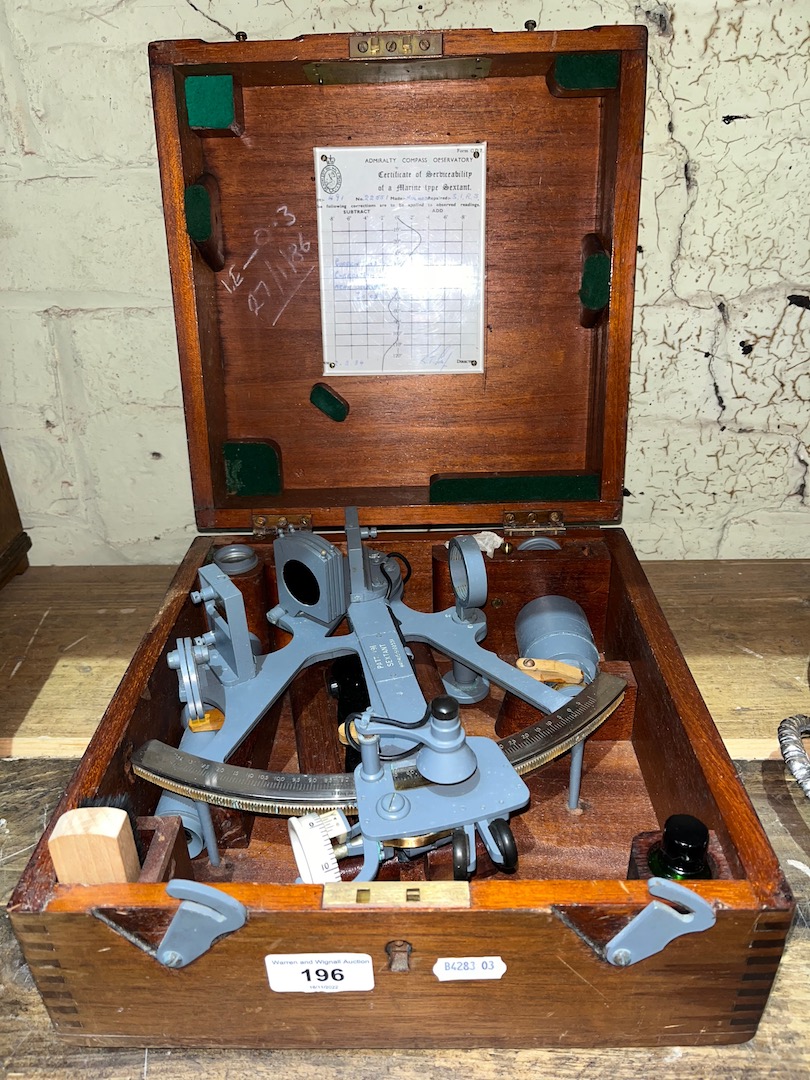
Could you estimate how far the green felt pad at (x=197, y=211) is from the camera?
4.04 feet

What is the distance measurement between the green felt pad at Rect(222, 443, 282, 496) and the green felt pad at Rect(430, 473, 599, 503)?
268mm

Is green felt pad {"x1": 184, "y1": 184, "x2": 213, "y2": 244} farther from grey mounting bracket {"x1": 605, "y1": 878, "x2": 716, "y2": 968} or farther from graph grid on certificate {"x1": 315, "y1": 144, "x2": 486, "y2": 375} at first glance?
grey mounting bracket {"x1": 605, "y1": 878, "x2": 716, "y2": 968}

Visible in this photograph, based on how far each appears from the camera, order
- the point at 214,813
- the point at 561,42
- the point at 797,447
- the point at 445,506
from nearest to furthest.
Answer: the point at 214,813 < the point at 561,42 < the point at 445,506 < the point at 797,447

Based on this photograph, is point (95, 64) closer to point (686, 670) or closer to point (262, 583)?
point (262, 583)

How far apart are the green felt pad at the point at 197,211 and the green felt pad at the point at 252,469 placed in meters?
0.33

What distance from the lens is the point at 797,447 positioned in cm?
153

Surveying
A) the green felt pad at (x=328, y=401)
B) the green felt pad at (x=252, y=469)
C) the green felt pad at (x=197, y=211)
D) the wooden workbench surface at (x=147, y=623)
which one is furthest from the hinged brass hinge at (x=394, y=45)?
the wooden workbench surface at (x=147, y=623)

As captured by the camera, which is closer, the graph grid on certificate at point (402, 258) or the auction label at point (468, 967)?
the auction label at point (468, 967)

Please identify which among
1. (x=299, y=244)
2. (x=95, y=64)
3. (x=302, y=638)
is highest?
(x=95, y=64)

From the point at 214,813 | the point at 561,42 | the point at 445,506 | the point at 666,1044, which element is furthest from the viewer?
the point at 445,506

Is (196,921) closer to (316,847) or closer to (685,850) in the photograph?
(316,847)

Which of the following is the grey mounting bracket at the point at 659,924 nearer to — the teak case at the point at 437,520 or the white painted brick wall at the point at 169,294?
the teak case at the point at 437,520

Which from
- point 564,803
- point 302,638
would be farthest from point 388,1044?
point 302,638

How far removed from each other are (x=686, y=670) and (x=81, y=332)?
1.13 meters
